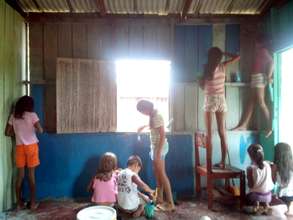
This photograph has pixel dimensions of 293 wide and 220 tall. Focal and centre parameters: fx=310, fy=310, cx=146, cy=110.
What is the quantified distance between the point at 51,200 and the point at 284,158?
3372 millimetres

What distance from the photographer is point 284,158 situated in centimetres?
398

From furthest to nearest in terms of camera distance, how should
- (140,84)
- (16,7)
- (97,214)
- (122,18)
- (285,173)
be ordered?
(140,84)
(122,18)
(16,7)
(285,173)
(97,214)

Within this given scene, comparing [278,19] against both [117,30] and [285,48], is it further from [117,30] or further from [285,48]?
[117,30]

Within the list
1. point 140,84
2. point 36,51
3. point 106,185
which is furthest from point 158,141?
point 36,51

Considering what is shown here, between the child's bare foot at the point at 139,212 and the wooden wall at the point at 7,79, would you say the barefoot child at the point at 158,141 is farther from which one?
the wooden wall at the point at 7,79

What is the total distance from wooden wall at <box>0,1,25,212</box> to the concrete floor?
0.38 metres

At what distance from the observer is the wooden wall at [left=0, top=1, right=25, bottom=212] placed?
13.1 feet

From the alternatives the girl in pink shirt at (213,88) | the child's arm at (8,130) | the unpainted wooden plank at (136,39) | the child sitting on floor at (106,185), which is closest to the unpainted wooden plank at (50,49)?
the child's arm at (8,130)

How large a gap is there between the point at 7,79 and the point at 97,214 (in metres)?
2.22

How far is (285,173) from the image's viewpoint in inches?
A: 157

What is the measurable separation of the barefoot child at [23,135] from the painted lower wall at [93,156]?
46 cm

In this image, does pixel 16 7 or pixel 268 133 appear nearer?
pixel 16 7

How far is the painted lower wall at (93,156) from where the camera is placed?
15.5 feet

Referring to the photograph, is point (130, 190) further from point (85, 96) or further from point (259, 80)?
point (259, 80)
